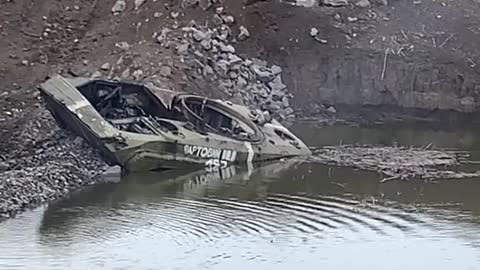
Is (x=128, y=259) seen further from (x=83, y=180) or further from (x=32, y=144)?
(x=32, y=144)

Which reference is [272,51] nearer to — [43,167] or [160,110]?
[160,110]

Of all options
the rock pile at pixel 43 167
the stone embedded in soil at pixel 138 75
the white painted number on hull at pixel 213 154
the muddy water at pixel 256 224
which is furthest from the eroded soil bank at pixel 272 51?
the muddy water at pixel 256 224

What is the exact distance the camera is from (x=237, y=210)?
1427 cm

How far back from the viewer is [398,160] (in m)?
17.6


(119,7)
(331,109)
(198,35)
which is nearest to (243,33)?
(198,35)

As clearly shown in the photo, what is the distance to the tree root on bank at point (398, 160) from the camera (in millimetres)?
16500

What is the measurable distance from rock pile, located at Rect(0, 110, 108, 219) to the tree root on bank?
3887 mm

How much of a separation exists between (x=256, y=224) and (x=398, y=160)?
4874mm

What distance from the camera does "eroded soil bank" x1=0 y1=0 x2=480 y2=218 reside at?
22.2 metres

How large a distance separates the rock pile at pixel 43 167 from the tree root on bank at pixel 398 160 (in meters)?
3.89

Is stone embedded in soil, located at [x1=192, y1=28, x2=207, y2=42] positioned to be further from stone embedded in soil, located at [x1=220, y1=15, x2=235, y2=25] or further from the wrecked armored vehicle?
the wrecked armored vehicle

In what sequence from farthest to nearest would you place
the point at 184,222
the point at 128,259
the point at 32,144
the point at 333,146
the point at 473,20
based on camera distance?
the point at 473,20
the point at 333,146
the point at 32,144
the point at 184,222
the point at 128,259

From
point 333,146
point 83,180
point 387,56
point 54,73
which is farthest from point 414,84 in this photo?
point 83,180

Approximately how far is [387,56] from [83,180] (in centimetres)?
966
